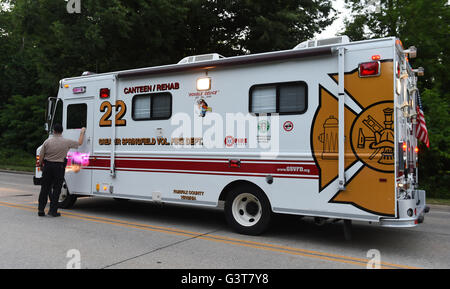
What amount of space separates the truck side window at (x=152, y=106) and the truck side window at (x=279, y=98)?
6.01ft

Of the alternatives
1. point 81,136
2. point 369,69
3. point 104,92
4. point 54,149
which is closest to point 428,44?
point 369,69

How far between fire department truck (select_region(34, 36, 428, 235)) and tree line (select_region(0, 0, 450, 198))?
20.5ft

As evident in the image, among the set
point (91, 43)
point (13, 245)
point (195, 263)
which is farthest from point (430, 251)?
point (91, 43)

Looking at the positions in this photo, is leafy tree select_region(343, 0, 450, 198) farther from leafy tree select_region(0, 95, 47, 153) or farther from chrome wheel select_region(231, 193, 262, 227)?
leafy tree select_region(0, 95, 47, 153)

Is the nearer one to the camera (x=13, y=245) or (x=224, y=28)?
(x=13, y=245)

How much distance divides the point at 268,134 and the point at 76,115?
4.89 metres

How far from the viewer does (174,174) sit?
735 centimetres

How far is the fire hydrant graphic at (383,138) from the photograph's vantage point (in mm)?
5453

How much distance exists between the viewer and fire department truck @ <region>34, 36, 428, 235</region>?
18.3 feet

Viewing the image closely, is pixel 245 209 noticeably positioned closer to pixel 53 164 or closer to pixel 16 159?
pixel 53 164

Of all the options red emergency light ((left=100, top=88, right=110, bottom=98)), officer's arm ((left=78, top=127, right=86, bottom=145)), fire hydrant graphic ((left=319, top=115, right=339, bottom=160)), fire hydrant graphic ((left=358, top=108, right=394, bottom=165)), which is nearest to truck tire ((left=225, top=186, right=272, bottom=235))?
fire hydrant graphic ((left=319, top=115, right=339, bottom=160))

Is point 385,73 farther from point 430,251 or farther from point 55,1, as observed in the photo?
point 55,1

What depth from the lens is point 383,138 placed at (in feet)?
18.0
